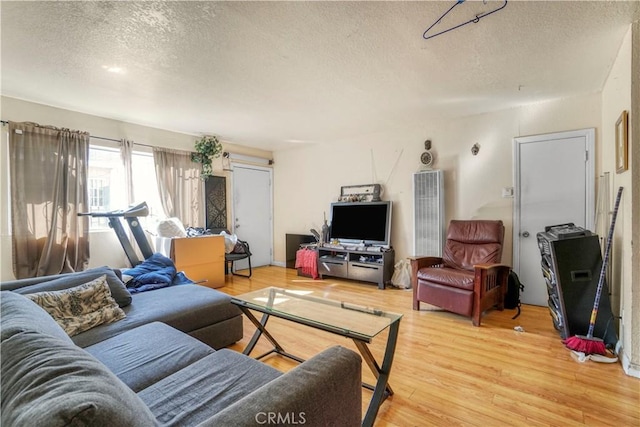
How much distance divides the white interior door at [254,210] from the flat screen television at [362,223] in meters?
1.69

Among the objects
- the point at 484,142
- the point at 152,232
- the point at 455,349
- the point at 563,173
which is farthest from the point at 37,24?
the point at 563,173

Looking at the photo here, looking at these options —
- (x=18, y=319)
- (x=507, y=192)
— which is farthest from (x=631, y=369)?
(x=18, y=319)

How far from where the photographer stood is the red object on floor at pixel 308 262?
4930 millimetres

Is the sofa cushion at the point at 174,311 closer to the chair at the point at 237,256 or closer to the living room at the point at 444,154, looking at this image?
the chair at the point at 237,256

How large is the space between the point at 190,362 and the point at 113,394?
34.3 inches

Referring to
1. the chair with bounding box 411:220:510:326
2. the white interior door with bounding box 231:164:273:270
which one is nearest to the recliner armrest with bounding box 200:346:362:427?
the chair with bounding box 411:220:510:326

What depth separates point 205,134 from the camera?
15.8 feet

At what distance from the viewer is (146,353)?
1536 millimetres

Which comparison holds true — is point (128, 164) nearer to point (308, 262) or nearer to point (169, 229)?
point (169, 229)

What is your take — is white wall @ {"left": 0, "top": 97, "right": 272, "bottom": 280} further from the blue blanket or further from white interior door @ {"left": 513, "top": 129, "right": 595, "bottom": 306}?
white interior door @ {"left": 513, "top": 129, "right": 595, "bottom": 306}

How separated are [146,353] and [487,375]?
Result: 2.16 m

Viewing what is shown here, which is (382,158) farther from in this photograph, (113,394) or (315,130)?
(113,394)

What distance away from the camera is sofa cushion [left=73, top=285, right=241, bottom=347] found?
182 cm

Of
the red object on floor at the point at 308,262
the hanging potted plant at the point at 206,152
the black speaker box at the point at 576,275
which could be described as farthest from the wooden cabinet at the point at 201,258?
the black speaker box at the point at 576,275
